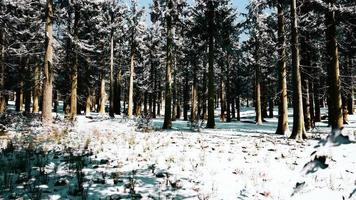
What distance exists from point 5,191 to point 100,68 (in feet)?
97.4

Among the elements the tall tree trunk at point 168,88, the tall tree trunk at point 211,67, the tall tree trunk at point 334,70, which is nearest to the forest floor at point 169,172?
the tall tree trunk at point 334,70

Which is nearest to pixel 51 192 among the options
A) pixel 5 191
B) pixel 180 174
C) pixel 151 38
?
pixel 5 191

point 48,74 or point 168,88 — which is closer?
point 48,74

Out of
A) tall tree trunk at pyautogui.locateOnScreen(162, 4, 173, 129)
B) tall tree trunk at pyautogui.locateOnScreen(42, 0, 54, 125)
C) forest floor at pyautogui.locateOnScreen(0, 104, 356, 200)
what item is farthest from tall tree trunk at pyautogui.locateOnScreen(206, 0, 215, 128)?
forest floor at pyautogui.locateOnScreen(0, 104, 356, 200)

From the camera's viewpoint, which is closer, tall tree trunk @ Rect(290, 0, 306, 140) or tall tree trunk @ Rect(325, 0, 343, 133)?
tall tree trunk @ Rect(290, 0, 306, 140)

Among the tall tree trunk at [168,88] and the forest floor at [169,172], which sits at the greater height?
the tall tree trunk at [168,88]

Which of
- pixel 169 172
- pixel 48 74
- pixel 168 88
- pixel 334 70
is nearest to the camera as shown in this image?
pixel 169 172

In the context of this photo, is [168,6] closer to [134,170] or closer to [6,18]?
[6,18]

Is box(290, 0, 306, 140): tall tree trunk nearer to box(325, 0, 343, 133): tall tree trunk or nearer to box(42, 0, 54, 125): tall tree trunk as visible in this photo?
box(325, 0, 343, 133): tall tree trunk

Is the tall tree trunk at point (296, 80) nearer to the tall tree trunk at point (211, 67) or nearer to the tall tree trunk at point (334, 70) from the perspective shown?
the tall tree trunk at point (334, 70)

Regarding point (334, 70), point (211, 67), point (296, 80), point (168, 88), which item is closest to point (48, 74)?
point (168, 88)

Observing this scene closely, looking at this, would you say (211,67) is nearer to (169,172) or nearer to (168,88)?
(168,88)

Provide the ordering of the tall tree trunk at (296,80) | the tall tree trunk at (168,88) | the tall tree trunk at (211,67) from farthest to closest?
the tall tree trunk at (211,67) < the tall tree trunk at (168,88) < the tall tree trunk at (296,80)

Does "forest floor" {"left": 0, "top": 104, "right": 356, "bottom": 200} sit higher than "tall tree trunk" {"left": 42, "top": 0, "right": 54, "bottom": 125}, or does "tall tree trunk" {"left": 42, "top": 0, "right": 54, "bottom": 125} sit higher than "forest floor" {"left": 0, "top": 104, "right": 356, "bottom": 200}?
"tall tree trunk" {"left": 42, "top": 0, "right": 54, "bottom": 125}
